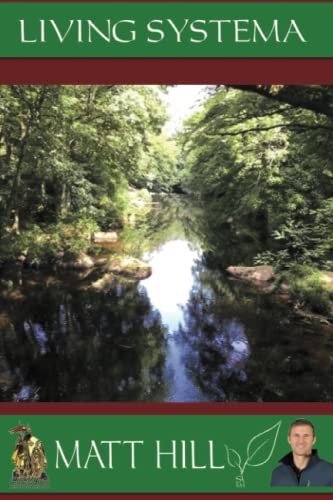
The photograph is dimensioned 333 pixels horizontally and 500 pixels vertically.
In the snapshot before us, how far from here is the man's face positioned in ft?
10.6

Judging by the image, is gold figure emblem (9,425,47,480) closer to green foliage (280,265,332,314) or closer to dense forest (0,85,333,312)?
dense forest (0,85,333,312)

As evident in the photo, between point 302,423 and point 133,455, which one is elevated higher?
point 302,423

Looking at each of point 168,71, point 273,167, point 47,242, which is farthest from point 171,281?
point 168,71

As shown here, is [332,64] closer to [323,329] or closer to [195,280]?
[323,329]

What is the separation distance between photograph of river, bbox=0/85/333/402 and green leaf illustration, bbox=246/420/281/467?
3.46 meters

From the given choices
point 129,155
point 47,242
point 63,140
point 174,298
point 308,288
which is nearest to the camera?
point 308,288

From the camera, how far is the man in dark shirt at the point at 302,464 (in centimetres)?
318

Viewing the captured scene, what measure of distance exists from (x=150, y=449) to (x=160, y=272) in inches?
475

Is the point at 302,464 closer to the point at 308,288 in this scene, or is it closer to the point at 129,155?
the point at 308,288

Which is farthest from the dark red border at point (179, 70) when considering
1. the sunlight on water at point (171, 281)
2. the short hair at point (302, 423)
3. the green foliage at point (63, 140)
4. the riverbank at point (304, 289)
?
the riverbank at point (304, 289)

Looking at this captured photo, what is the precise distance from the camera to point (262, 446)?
3.26 metres

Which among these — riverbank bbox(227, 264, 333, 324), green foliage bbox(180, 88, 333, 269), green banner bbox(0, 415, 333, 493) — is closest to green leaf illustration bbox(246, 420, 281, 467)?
green banner bbox(0, 415, 333, 493)

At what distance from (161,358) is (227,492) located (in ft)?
16.3

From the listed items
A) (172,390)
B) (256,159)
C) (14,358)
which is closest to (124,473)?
(172,390)
